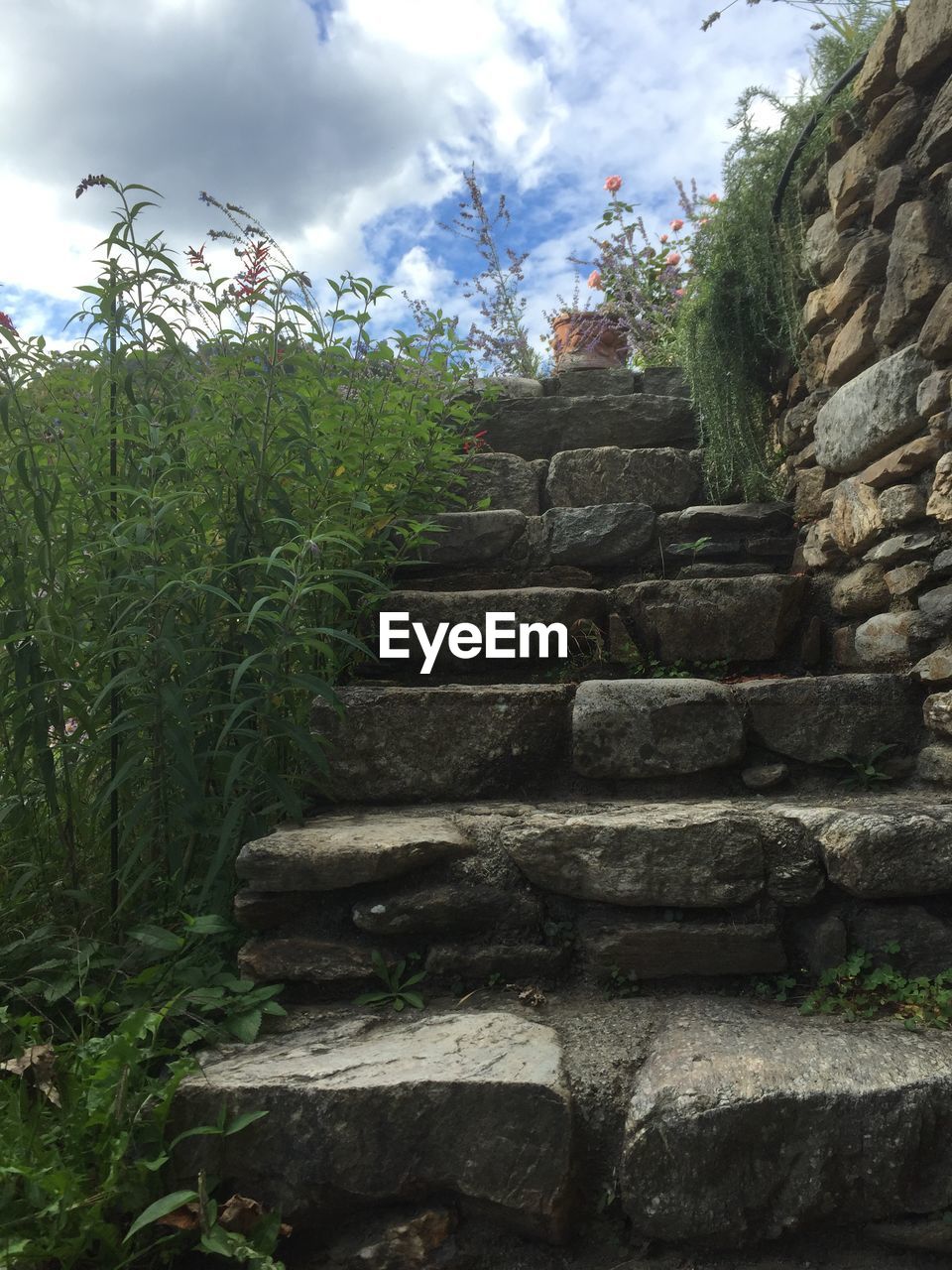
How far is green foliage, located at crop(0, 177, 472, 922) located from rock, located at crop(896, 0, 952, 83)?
1.52 m

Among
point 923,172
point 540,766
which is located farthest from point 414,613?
point 923,172

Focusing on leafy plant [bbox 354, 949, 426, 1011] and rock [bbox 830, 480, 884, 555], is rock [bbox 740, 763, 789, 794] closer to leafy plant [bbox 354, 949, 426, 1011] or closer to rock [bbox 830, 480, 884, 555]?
rock [bbox 830, 480, 884, 555]

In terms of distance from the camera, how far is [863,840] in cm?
177

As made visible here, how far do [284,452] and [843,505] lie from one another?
1.51 meters

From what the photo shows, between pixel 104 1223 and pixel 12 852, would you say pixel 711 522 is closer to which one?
pixel 12 852

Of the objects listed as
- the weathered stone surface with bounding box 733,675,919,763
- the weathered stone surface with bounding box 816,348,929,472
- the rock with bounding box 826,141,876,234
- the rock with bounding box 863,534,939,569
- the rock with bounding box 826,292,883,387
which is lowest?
the weathered stone surface with bounding box 733,675,919,763

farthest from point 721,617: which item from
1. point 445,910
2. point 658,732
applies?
point 445,910

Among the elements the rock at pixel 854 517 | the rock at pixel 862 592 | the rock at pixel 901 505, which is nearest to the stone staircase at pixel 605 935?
the rock at pixel 862 592

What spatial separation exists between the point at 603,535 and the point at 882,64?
146 cm

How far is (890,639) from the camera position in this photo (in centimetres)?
230

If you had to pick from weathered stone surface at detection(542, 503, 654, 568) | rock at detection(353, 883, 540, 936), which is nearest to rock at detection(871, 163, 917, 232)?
weathered stone surface at detection(542, 503, 654, 568)

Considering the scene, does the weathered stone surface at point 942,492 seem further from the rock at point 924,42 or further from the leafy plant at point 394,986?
the leafy plant at point 394,986

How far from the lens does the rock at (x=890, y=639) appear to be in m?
2.22

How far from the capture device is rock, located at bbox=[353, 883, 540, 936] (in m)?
1.84
